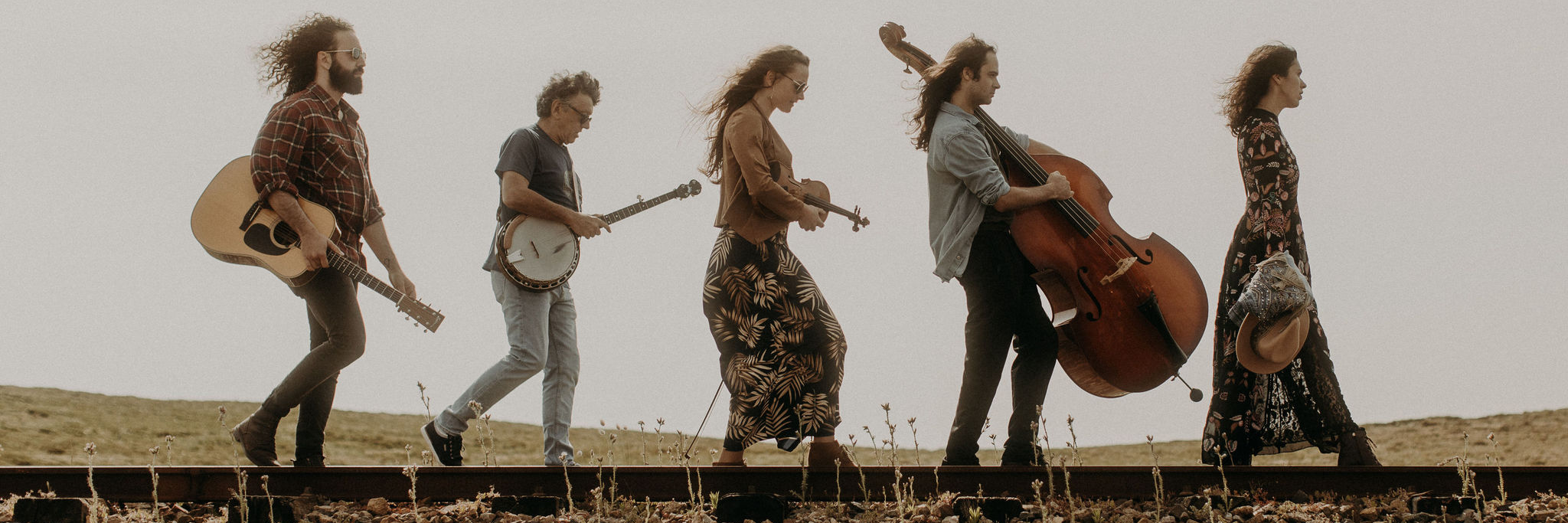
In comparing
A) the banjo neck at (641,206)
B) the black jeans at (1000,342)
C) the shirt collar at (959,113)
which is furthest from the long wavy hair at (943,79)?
the banjo neck at (641,206)

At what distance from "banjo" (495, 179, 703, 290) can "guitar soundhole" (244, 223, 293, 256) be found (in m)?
0.88

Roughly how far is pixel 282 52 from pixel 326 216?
2.81ft

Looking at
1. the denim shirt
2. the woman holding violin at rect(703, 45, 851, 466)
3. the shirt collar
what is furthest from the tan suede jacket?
the shirt collar

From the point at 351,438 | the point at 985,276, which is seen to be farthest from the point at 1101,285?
the point at 351,438

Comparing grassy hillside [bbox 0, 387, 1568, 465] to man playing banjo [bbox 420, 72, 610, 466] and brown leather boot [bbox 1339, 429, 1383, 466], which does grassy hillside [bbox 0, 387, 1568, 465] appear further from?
brown leather boot [bbox 1339, 429, 1383, 466]

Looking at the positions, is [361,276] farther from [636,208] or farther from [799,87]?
[799,87]

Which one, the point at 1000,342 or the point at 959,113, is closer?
the point at 1000,342

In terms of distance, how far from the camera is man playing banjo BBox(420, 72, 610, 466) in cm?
509

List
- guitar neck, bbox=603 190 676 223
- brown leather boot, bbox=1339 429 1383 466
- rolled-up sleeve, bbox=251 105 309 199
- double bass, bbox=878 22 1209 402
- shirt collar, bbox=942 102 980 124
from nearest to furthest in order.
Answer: rolled-up sleeve, bbox=251 105 309 199 < double bass, bbox=878 22 1209 402 < shirt collar, bbox=942 102 980 124 < brown leather boot, bbox=1339 429 1383 466 < guitar neck, bbox=603 190 676 223

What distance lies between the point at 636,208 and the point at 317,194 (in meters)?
1.41

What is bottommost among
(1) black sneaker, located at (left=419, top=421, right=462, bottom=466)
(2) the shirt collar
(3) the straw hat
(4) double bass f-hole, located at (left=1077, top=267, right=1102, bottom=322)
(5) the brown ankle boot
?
(5) the brown ankle boot

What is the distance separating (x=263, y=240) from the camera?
4.64 metres

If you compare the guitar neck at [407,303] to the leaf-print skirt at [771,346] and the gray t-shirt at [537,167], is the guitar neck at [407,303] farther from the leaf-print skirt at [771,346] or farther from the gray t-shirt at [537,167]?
the leaf-print skirt at [771,346]

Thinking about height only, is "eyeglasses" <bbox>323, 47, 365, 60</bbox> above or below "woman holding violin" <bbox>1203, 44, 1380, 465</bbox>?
above
